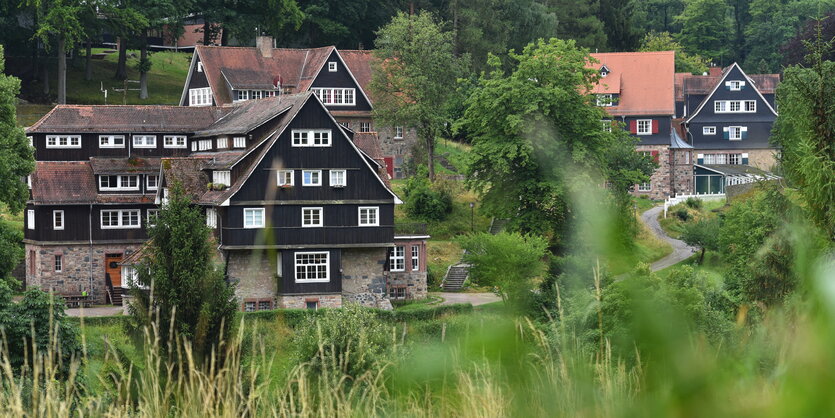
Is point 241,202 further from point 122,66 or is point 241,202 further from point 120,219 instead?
point 122,66

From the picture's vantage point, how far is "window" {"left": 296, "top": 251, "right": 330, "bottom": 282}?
37.6 metres

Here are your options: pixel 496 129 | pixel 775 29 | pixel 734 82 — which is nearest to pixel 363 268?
pixel 496 129

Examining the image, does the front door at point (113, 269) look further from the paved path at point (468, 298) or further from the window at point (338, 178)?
the paved path at point (468, 298)

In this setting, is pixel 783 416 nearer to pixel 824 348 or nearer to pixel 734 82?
pixel 824 348

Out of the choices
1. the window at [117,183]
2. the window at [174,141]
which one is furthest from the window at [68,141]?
the window at [174,141]

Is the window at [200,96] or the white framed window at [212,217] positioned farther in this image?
the window at [200,96]

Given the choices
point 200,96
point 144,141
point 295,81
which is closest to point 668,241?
point 295,81

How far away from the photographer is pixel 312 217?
37.9 m

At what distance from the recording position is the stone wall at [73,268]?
39812mm

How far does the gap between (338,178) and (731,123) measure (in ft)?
112

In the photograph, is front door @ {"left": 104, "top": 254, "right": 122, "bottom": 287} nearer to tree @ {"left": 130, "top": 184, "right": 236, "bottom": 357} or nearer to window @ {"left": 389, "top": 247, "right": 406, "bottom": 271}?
window @ {"left": 389, "top": 247, "right": 406, "bottom": 271}

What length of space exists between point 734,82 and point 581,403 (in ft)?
209

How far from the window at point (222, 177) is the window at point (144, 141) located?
226 inches

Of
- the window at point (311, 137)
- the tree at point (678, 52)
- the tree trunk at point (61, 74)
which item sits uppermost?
the tree at point (678, 52)
